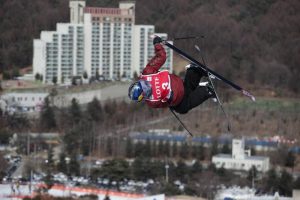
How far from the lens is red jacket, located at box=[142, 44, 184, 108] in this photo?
4.98 m

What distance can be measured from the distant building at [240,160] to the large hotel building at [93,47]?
7.00m

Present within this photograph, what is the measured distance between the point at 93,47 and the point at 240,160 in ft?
28.0

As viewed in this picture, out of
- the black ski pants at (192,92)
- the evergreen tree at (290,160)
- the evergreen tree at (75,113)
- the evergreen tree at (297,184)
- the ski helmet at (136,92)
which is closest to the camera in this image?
the ski helmet at (136,92)

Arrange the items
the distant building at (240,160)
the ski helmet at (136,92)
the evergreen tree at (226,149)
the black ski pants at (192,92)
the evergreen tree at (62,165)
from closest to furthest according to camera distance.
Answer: the ski helmet at (136,92) < the black ski pants at (192,92) < the evergreen tree at (62,165) < the distant building at (240,160) < the evergreen tree at (226,149)

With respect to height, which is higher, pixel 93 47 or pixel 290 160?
pixel 93 47

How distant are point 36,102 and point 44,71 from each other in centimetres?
253

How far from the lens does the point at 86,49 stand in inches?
1054

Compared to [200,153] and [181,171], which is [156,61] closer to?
[181,171]

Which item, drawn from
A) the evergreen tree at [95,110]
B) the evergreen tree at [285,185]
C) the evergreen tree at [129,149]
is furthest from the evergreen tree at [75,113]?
the evergreen tree at [285,185]

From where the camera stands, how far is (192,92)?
515 cm

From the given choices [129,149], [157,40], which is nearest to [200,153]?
[129,149]

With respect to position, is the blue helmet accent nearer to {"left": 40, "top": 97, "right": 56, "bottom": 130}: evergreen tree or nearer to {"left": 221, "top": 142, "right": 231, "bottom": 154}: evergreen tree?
{"left": 221, "top": 142, "right": 231, "bottom": 154}: evergreen tree

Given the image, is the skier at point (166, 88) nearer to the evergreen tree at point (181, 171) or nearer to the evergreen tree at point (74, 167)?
the evergreen tree at point (181, 171)

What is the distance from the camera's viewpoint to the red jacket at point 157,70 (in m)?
4.98
